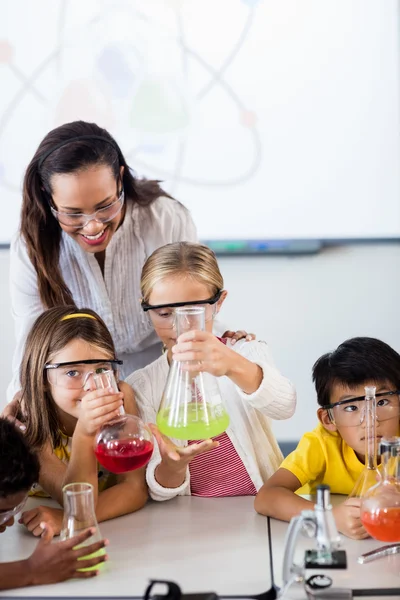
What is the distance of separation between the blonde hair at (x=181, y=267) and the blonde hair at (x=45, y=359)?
0.55ft

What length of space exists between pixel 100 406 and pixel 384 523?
593mm

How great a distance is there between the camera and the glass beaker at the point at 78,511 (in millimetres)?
1452

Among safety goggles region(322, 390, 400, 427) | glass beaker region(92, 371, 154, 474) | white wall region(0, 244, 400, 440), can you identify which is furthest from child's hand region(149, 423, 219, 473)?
white wall region(0, 244, 400, 440)

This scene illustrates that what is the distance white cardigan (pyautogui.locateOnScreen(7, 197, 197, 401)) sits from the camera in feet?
7.86

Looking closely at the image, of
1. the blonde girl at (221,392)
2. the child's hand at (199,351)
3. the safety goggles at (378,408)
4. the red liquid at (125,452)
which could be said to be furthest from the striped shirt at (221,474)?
the child's hand at (199,351)

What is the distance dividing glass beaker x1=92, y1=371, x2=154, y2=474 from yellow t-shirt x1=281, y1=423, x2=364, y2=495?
47cm

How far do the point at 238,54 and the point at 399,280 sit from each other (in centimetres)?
122

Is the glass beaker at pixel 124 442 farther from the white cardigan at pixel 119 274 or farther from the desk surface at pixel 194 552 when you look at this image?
the white cardigan at pixel 119 274

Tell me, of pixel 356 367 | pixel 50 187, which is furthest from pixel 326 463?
pixel 50 187

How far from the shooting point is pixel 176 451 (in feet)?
5.68

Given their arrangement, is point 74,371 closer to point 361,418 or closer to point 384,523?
point 361,418

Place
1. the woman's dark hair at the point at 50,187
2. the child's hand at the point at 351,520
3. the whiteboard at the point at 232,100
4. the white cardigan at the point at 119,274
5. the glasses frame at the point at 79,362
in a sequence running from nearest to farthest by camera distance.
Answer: the child's hand at the point at 351,520
the glasses frame at the point at 79,362
the woman's dark hair at the point at 50,187
the white cardigan at the point at 119,274
the whiteboard at the point at 232,100

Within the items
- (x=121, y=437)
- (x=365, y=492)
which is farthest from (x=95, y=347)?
(x=365, y=492)

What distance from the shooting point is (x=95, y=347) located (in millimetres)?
1947
